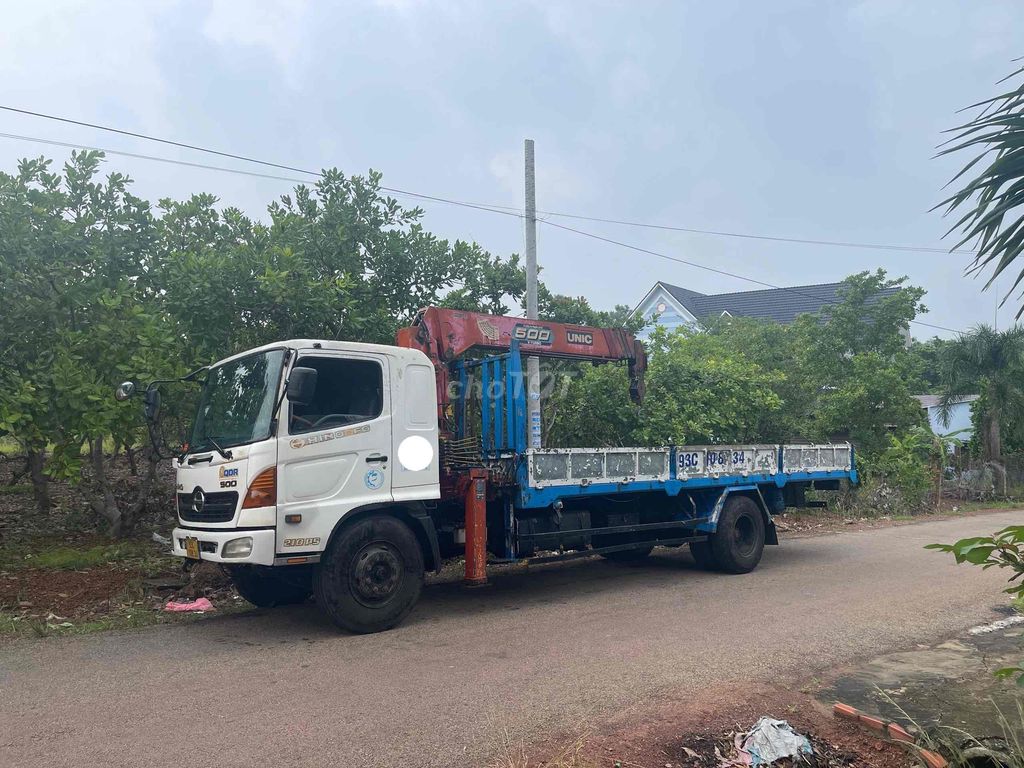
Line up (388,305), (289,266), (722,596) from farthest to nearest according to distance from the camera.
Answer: (388,305), (289,266), (722,596)

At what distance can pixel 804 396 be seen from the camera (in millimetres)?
21062

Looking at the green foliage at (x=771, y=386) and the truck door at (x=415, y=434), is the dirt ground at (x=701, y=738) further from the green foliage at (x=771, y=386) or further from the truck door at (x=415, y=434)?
the green foliage at (x=771, y=386)

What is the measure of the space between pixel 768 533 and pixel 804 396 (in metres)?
10.6

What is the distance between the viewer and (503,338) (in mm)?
9203

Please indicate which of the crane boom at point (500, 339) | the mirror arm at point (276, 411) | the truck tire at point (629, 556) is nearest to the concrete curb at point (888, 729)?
the mirror arm at point (276, 411)

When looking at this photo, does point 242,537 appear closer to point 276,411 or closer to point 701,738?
point 276,411

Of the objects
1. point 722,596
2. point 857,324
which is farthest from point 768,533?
point 857,324

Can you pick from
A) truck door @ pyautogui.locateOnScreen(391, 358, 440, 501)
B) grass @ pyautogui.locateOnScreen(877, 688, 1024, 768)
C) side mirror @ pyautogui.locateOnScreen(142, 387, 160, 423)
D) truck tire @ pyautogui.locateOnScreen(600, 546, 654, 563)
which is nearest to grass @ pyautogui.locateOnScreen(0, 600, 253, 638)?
side mirror @ pyautogui.locateOnScreen(142, 387, 160, 423)

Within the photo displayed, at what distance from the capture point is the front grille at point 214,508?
689 cm

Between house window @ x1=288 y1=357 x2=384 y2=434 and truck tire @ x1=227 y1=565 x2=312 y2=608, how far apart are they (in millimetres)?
1839

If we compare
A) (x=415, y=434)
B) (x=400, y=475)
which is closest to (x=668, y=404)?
(x=415, y=434)

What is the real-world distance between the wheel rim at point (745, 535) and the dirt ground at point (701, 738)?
17.8 ft

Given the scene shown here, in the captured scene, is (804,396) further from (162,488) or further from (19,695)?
(19,695)

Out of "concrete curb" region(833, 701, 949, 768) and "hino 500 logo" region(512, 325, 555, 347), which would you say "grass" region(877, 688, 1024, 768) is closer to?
"concrete curb" region(833, 701, 949, 768)
